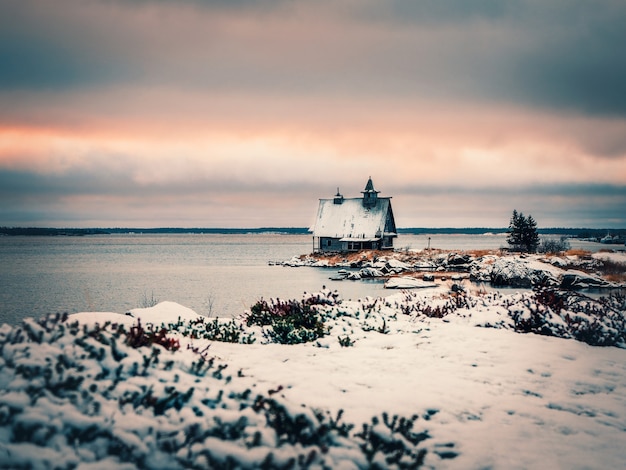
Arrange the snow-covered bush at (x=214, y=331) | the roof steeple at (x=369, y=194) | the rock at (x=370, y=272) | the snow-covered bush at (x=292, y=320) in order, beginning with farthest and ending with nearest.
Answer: the roof steeple at (x=369, y=194) < the rock at (x=370, y=272) < the snow-covered bush at (x=292, y=320) < the snow-covered bush at (x=214, y=331)

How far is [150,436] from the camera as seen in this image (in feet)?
16.4

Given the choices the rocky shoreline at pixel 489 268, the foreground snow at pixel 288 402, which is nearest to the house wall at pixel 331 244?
the rocky shoreline at pixel 489 268

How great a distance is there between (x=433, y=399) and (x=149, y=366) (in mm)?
3938

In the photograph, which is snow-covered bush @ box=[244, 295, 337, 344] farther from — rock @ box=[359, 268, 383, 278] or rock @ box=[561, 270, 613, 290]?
rock @ box=[359, 268, 383, 278]

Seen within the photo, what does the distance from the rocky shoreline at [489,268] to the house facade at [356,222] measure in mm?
3890

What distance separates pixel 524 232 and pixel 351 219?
Answer: 24.8 meters

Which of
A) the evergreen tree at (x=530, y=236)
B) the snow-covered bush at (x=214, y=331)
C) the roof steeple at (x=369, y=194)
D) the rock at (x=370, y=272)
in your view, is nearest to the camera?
the snow-covered bush at (x=214, y=331)

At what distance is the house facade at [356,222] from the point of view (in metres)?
74.4

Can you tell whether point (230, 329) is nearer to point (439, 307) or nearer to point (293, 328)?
point (293, 328)

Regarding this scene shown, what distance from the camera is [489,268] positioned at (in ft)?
143

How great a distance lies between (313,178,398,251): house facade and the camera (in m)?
74.4

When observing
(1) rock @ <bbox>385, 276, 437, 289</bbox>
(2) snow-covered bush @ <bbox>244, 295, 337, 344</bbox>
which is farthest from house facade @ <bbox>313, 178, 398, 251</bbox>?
(2) snow-covered bush @ <bbox>244, 295, 337, 344</bbox>

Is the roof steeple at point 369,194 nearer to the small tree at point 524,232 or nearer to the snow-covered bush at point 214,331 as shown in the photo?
the small tree at point 524,232

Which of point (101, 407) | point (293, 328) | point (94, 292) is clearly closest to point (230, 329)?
point (293, 328)
